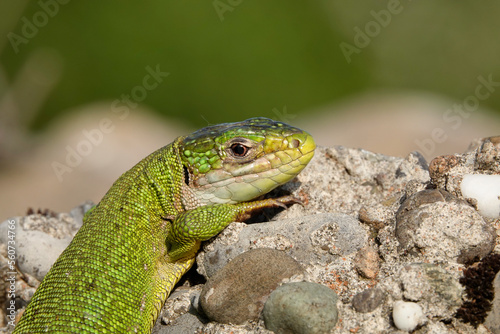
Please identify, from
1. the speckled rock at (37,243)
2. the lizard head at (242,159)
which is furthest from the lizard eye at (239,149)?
the speckled rock at (37,243)

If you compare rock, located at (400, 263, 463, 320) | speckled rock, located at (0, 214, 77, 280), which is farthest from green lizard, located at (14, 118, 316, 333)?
rock, located at (400, 263, 463, 320)

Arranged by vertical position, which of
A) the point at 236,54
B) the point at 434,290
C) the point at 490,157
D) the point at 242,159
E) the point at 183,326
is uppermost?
the point at 236,54

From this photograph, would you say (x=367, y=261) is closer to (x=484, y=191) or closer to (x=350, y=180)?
(x=484, y=191)

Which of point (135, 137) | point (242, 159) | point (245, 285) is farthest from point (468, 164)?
point (135, 137)

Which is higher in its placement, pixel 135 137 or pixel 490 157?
pixel 490 157

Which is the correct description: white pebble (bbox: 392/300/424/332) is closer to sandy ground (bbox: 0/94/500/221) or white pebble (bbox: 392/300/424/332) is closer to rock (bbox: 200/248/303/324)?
rock (bbox: 200/248/303/324)
